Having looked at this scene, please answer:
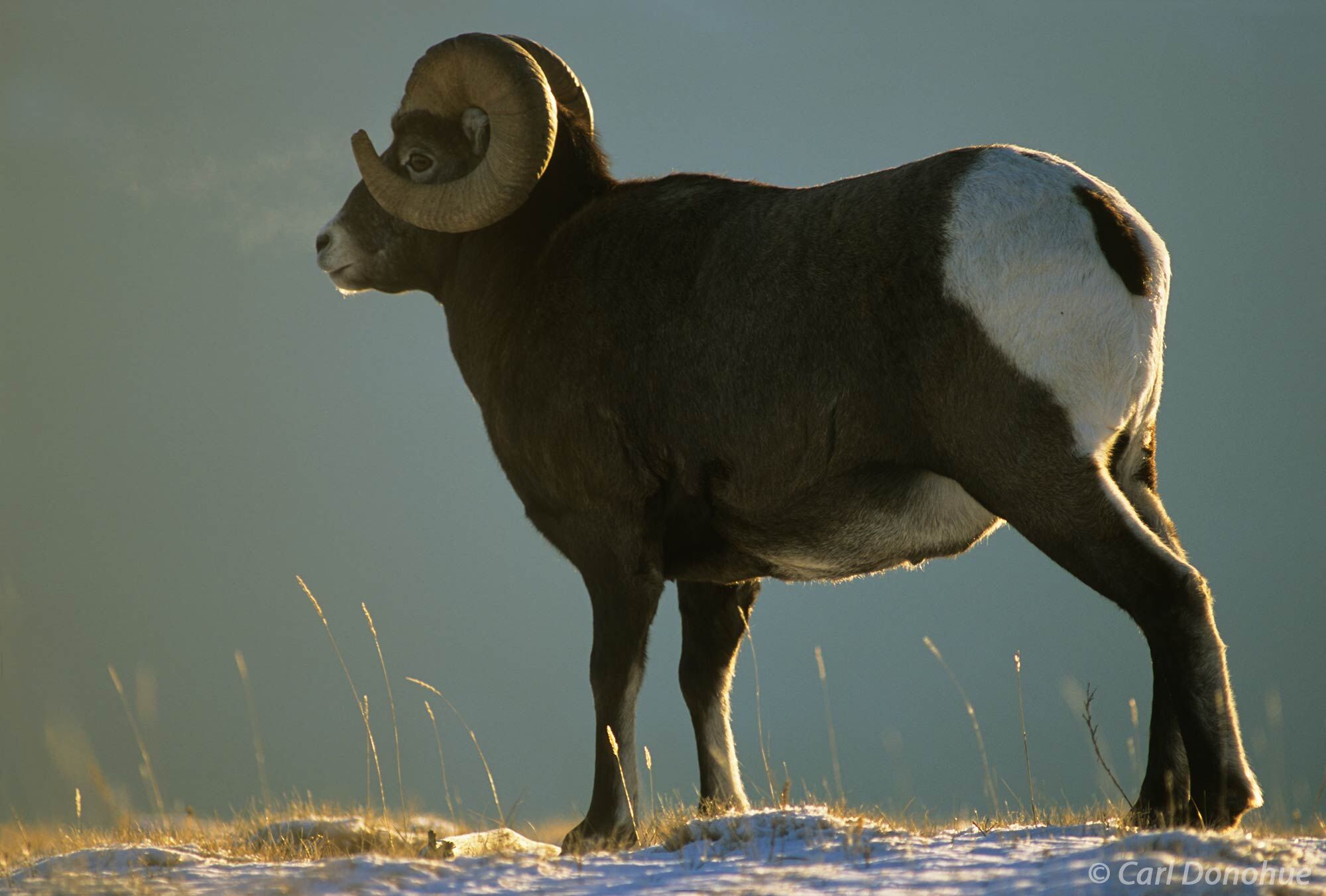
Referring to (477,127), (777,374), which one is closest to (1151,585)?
(777,374)

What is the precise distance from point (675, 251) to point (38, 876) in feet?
13.9

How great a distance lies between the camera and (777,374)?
6078mm

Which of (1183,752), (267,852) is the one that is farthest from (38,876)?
(1183,752)

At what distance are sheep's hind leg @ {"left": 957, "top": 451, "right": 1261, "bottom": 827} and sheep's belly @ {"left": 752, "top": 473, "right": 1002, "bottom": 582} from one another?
578mm

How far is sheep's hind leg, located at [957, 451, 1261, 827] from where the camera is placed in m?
5.18

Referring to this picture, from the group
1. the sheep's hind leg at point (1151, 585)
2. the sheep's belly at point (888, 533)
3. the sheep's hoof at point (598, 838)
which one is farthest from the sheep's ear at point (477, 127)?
the sheep's hoof at point (598, 838)

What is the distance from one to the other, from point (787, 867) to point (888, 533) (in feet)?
7.43

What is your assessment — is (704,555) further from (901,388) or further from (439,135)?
(439,135)

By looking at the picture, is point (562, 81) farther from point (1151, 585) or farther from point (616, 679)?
point (1151, 585)

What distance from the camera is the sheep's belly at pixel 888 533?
614 cm

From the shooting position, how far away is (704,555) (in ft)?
22.8

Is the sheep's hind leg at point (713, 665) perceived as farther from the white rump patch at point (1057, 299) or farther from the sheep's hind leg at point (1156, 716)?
the white rump patch at point (1057, 299)

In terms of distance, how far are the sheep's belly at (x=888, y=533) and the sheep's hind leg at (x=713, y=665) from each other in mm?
928

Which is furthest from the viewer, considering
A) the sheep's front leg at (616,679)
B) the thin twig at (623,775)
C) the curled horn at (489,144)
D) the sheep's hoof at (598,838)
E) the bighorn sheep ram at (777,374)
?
the curled horn at (489,144)
